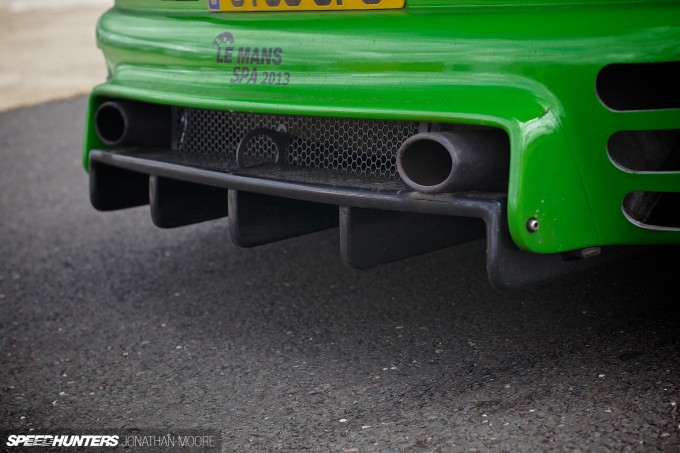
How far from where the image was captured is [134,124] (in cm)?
347

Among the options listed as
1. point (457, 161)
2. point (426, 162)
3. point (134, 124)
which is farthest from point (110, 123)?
point (457, 161)

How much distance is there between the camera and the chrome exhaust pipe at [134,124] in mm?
3473

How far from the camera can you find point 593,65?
2.43 metres

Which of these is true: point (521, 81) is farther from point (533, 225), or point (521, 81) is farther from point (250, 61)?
point (250, 61)

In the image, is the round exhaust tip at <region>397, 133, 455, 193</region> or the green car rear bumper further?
the round exhaust tip at <region>397, 133, 455, 193</region>

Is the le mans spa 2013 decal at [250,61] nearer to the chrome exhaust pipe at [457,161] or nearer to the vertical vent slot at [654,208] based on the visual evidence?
the chrome exhaust pipe at [457,161]

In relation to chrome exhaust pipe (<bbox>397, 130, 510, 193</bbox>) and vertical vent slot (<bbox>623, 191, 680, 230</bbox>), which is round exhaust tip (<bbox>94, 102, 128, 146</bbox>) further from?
vertical vent slot (<bbox>623, 191, 680, 230</bbox>)

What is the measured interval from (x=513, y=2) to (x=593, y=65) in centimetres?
29

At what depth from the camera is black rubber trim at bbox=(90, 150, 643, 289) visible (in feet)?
8.00

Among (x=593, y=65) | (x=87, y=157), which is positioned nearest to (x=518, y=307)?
(x=593, y=65)

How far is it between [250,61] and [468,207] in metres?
1.01

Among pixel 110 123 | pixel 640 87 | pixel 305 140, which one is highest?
pixel 640 87

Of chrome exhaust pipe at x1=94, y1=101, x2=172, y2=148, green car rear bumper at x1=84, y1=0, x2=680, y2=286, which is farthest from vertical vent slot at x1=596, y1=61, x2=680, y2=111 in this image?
chrome exhaust pipe at x1=94, y1=101, x2=172, y2=148

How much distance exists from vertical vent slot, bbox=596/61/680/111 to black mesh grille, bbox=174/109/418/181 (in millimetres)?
582
